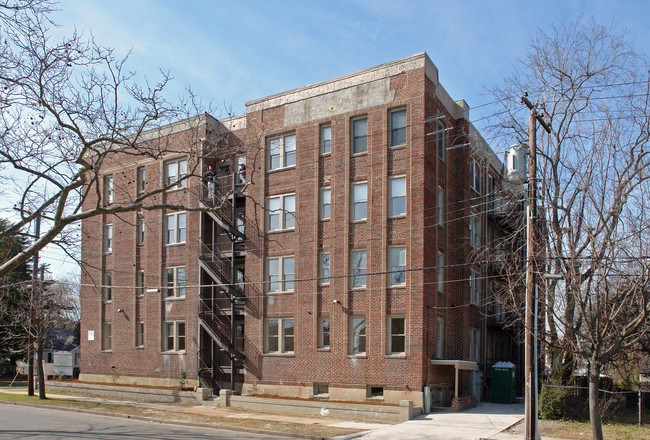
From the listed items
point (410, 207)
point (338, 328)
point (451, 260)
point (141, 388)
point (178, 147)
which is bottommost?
point (141, 388)

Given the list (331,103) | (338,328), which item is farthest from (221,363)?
(331,103)

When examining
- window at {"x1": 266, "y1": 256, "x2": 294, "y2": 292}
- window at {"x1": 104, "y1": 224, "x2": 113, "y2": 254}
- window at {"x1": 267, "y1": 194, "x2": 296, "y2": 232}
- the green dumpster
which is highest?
window at {"x1": 267, "y1": 194, "x2": 296, "y2": 232}

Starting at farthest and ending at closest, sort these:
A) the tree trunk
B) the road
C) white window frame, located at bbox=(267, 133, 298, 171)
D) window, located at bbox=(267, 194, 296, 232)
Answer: white window frame, located at bbox=(267, 133, 298, 171) < window, located at bbox=(267, 194, 296, 232) < the road < the tree trunk

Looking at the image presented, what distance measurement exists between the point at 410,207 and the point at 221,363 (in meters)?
13.5

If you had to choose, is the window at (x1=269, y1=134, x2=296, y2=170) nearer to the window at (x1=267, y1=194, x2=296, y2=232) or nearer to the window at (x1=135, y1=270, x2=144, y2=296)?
the window at (x1=267, y1=194, x2=296, y2=232)

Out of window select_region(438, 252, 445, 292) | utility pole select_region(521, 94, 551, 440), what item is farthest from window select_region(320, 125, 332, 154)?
utility pole select_region(521, 94, 551, 440)

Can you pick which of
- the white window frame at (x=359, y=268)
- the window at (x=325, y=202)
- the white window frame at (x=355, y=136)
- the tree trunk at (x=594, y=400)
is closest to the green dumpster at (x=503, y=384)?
the white window frame at (x=359, y=268)

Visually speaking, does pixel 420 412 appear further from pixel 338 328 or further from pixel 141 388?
pixel 141 388

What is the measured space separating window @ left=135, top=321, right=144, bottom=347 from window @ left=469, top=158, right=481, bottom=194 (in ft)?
64.9

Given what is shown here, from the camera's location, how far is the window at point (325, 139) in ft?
92.8

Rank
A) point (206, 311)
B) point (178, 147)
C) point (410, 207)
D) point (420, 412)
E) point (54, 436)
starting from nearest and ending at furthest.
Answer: point (54, 436) < point (420, 412) < point (410, 207) < point (206, 311) < point (178, 147)

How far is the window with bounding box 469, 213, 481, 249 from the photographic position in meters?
30.9

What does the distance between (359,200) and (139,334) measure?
1588 cm

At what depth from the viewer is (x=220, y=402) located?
2755cm
